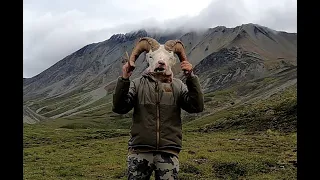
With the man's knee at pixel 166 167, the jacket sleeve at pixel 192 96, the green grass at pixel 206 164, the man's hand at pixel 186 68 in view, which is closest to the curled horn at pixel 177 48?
the man's hand at pixel 186 68

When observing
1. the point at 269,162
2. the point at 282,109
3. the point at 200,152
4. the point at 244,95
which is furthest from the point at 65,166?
the point at 244,95

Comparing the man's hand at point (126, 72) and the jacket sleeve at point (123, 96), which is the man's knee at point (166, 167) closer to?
the jacket sleeve at point (123, 96)

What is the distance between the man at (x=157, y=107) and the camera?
666cm

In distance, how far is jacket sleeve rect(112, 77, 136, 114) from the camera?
21.3ft

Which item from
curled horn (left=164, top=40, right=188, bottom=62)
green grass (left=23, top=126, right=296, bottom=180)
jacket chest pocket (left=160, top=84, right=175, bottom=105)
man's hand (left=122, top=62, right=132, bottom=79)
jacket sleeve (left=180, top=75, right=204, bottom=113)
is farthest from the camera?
green grass (left=23, top=126, right=296, bottom=180)

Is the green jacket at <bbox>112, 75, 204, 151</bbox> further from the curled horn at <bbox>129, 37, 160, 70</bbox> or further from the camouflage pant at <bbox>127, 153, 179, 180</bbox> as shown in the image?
the curled horn at <bbox>129, 37, 160, 70</bbox>

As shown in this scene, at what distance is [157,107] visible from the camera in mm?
6793

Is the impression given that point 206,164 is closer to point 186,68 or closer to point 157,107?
point 157,107

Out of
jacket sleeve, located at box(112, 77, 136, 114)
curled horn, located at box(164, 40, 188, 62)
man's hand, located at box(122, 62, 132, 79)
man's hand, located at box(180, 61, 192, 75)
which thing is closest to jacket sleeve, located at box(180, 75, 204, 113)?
man's hand, located at box(180, 61, 192, 75)

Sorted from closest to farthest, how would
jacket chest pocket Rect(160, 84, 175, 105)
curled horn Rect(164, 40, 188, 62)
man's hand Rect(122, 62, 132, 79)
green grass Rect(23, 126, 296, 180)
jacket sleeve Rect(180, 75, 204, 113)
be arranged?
1. man's hand Rect(122, 62, 132, 79)
2. jacket sleeve Rect(180, 75, 204, 113)
3. jacket chest pocket Rect(160, 84, 175, 105)
4. curled horn Rect(164, 40, 188, 62)
5. green grass Rect(23, 126, 296, 180)

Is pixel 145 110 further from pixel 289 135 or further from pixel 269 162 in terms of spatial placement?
pixel 289 135

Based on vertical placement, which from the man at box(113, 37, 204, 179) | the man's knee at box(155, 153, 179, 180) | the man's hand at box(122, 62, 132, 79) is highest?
the man's hand at box(122, 62, 132, 79)

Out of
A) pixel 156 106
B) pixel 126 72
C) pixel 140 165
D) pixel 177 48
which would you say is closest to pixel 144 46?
pixel 177 48

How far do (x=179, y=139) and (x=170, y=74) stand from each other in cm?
108
